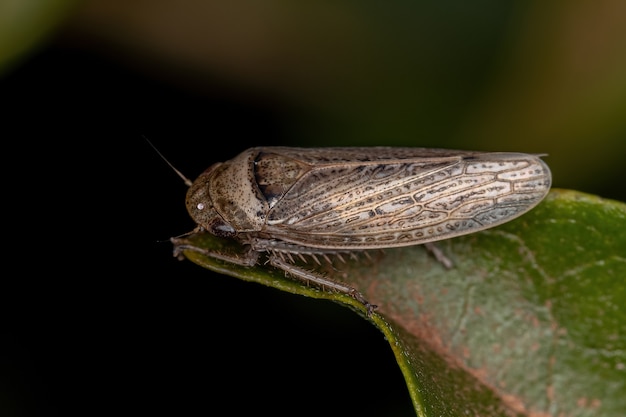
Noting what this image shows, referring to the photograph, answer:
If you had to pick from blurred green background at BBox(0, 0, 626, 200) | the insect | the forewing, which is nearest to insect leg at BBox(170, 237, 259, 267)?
the insect

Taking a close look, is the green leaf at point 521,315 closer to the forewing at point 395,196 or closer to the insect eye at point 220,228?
the forewing at point 395,196

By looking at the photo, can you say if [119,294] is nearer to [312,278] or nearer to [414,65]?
Answer: [312,278]

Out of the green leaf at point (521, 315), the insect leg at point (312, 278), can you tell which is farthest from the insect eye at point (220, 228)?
the green leaf at point (521, 315)

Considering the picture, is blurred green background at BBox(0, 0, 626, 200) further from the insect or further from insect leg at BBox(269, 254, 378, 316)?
insect leg at BBox(269, 254, 378, 316)

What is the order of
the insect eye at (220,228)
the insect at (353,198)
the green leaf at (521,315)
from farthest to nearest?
the insect eye at (220,228) < the insect at (353,198) < the green leaf at (521,315)

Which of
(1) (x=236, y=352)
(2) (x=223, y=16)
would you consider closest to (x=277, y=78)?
(2) (x=223, y=16)

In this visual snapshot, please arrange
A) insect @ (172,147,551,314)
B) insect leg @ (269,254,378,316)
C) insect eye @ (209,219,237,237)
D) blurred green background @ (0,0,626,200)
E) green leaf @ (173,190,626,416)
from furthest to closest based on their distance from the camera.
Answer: blurred green background @ (0,0,626,200) < insect eye @ (209,219,237,237) < insect @ (172,147,551,314) < insect leg @ (269,254,378,316) < green leaf @ (173,190,626,416)

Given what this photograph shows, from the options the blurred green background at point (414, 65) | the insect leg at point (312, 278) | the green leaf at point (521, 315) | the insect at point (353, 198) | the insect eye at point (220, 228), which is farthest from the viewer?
the blurred green background at point (414, 65)
